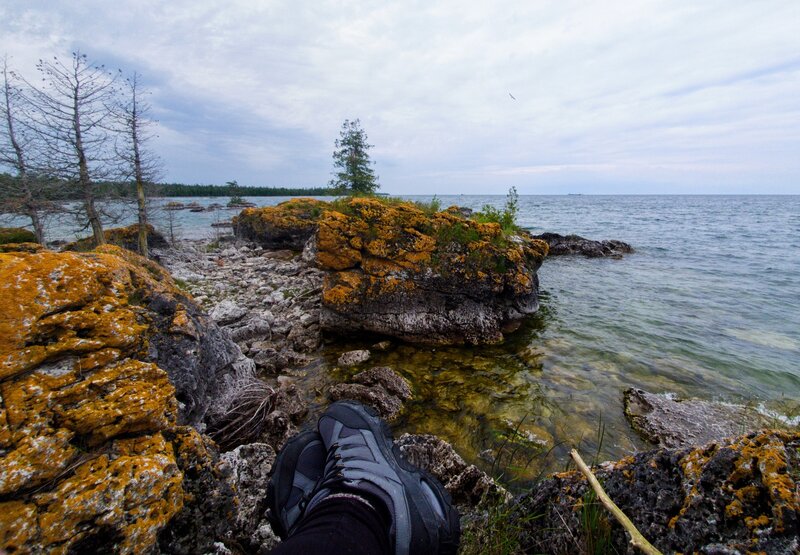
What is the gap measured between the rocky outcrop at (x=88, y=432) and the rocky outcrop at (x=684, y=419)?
6.15m

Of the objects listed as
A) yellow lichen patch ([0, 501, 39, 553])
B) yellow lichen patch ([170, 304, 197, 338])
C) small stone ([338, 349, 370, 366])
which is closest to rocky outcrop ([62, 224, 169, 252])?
small stone ([338, 349, 370, 366])

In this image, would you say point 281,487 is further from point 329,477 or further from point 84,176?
point 84,176

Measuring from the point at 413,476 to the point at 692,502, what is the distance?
1.59 meters

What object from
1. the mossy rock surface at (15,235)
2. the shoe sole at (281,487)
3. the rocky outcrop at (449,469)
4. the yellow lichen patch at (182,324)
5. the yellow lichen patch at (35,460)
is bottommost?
the rocky outcrop at (449,469)

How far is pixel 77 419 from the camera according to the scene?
2.14 m

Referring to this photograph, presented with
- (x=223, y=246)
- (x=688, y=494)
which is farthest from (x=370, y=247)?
Answer: (x=223, y=246)

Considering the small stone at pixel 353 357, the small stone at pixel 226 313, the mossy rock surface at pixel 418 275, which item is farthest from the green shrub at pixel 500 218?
the small stone at pixel 226 313

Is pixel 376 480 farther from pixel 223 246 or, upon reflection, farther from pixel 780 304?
pixel 223 246

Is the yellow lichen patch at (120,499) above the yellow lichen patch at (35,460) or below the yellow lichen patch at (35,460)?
below

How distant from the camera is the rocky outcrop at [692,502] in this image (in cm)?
138

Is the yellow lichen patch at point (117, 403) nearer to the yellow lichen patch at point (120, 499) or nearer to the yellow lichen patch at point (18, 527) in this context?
the yellow lichen patch at point (120, 499)

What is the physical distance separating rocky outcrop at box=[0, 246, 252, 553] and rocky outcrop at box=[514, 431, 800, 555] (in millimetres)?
2423

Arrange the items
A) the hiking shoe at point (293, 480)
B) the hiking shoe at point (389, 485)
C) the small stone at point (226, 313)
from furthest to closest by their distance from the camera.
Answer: the small stone at point (226, 313), the hiking shoe at point (293, 480), the hiking shoe at point (389, 485)

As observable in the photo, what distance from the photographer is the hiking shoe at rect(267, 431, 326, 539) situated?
2270mm
